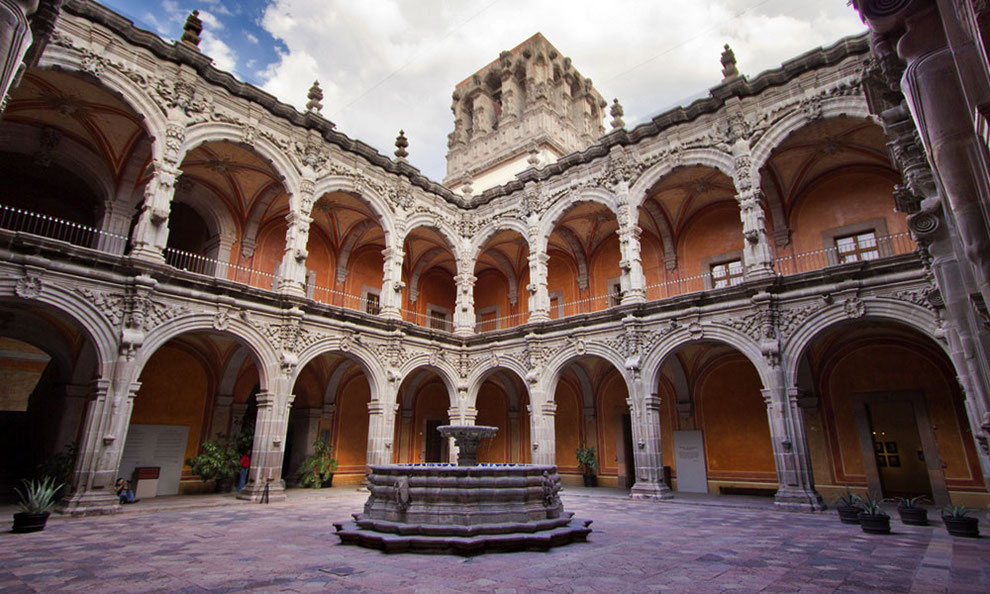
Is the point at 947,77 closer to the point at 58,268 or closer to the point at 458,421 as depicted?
the point at 58,268

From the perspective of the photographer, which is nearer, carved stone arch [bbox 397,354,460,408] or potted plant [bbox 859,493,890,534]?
potted plant [bbox 859,493,890,534]

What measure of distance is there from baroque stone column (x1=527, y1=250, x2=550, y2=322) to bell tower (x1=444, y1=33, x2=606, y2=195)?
5859 millimetres

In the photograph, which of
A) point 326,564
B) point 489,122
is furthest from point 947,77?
point 489,122

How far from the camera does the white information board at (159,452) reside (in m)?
12.5

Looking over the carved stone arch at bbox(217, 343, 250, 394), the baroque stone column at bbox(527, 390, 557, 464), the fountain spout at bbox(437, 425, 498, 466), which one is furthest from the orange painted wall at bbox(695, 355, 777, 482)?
the carved stone arch at bbox(217, 343, 250, 394)

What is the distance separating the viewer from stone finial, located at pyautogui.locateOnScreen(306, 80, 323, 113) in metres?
14.3

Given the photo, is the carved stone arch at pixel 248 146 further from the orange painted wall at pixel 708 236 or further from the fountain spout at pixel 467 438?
the orange painted wall at pixel 708 236

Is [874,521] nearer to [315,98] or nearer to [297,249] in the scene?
[297,249]

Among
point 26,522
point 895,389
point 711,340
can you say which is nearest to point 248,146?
point 26,522

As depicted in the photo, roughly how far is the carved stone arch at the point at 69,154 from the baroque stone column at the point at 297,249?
4148 millimetres

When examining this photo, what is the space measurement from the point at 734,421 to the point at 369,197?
12225 mm

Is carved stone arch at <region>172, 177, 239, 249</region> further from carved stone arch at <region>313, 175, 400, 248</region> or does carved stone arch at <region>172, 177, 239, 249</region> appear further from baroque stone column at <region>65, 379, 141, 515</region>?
baroque stone column at <region>65, 379, 141, 515</region>

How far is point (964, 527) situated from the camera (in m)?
6.67

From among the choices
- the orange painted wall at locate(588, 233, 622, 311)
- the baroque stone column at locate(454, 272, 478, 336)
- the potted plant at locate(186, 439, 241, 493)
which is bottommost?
the potted plant at locate(186, 439, 241, 493)
